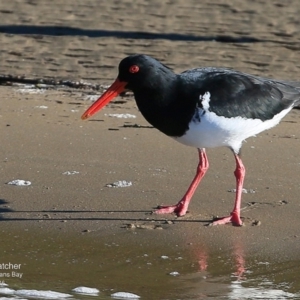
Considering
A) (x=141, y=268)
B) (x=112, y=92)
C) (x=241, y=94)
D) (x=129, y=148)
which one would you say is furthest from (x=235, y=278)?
(x=129, y=148)

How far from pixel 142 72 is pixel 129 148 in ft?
4.54

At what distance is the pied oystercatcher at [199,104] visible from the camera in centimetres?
593

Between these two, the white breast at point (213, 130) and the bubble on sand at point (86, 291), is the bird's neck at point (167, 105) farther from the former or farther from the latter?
the bubble on sand at point (86, 291)

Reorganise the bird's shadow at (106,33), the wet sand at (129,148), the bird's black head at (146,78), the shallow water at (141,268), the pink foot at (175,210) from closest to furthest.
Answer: the shallow water at (141,268) < the wet sand at (129,148) < the bird's black head at (146,78) < the pink foot at (175,210) < the bird's shadow at (106,33)

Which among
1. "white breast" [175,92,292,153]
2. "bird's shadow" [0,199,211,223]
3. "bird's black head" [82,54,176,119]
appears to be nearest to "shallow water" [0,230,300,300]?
"bird's shadow" [0,199,211,223]

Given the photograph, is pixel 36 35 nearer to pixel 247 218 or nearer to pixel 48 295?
pixel 247 218

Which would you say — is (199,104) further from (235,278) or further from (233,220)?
(235,278)

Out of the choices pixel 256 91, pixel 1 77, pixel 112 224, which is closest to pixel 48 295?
pixel 112 224

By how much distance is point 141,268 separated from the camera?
5273mm

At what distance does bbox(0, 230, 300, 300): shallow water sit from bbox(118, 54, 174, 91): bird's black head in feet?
3.33

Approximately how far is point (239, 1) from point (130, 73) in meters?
6.94

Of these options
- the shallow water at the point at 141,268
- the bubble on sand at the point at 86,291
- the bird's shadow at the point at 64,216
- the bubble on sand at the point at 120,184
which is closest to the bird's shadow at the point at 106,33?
the bubble on sand at the point at 120,184

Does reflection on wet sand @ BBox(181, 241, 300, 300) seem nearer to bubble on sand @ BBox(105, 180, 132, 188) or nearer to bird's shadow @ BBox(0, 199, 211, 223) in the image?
bird's shadow @ BBox(0, 199, 211, 223)

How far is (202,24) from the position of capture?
1176 centimetres
